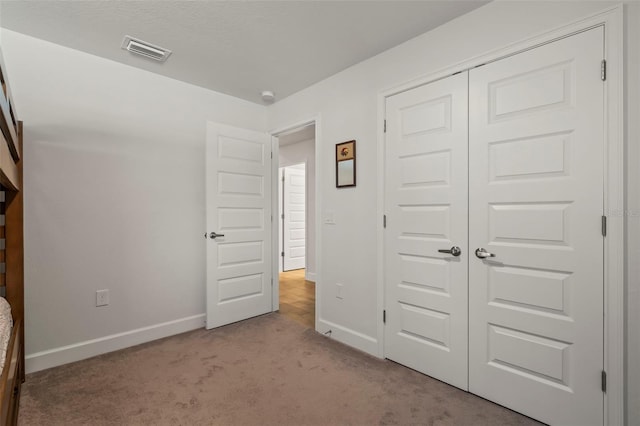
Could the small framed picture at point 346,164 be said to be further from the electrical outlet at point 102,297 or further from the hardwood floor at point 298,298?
the electrical outlet at point 102,297

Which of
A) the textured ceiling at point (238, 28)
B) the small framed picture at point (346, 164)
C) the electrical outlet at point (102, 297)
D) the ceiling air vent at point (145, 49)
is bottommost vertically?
the electrical outlet at point (102, 297)

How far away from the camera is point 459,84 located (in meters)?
2.01

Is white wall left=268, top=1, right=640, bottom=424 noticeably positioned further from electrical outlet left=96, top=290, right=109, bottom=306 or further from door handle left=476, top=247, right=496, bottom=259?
electrical outlet left=96, top=290, right=109, bottom=306

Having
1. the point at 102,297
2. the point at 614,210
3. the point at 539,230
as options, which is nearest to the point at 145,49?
the point at 102,297

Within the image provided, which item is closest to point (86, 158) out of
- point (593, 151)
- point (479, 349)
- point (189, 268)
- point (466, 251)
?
point (189, 268)

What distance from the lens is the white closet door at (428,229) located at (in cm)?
201

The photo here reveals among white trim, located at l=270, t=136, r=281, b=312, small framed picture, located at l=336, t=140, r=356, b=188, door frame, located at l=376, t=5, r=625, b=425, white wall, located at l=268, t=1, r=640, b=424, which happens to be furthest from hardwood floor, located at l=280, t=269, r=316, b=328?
door frame, located at l=376, t=5, r=625, b=425

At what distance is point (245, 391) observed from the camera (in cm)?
198

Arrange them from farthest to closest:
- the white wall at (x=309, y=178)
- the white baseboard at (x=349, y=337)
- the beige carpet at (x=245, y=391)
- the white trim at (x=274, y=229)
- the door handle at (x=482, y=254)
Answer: the white wall at (x=309, y=178)
the white trim at (x=274, y=229)
the white baseboard at (x=349, y=337)
the door handle at (x=482, y=254)
the beige carpet at (x=245, y=391)

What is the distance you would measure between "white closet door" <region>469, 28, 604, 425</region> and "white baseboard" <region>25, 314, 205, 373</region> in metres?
2.55

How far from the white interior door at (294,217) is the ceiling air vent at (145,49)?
347 centimetres

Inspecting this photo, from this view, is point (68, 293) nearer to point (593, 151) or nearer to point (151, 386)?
point (151, 386)

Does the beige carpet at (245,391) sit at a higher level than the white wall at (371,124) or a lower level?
lower

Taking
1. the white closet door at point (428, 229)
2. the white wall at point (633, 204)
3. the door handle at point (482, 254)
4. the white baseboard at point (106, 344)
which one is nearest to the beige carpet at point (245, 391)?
the white baseboard at point (106, 344)
